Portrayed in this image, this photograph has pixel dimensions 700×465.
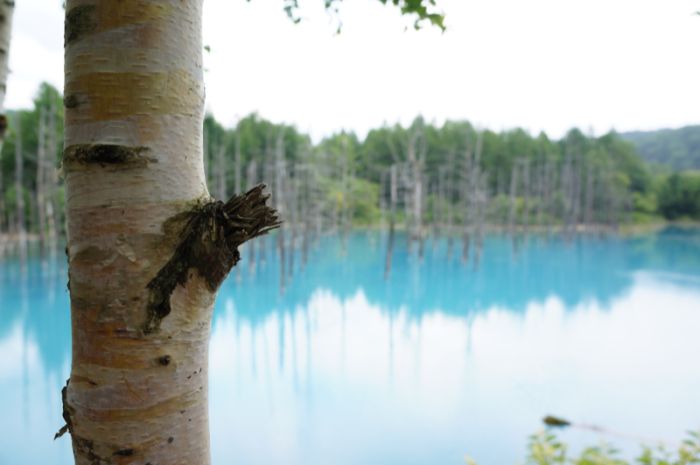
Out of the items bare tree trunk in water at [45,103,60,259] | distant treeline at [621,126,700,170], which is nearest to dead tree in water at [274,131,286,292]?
bare tree trunk in water at [45,103,60,259]

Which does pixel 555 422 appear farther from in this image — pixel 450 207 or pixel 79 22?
pixel 450 207

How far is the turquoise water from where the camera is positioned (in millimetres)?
5836

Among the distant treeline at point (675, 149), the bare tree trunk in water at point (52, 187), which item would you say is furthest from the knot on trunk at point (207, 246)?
the distant treeline at point (675, 149)

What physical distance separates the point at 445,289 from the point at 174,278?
15337 mm

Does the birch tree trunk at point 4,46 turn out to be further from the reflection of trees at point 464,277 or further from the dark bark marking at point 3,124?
the reflection of trees at point 464,277

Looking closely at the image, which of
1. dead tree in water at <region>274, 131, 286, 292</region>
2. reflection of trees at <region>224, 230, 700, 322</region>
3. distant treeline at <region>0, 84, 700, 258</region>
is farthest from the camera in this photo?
distant treeline at <region>0, 84, 700, 258</region>

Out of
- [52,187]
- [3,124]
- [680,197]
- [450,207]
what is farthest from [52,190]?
[680,197]

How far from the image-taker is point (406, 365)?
827 cm

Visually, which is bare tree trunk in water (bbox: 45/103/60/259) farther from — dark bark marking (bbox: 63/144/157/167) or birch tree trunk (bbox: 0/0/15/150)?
dark bark marking (bbox: 63/144/157/167)

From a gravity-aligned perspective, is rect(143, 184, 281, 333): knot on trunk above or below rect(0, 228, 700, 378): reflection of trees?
above

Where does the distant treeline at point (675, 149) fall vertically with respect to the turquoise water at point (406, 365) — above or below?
above

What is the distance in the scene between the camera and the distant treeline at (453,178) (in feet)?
83.1

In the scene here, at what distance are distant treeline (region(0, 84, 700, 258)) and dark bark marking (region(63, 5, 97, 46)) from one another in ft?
69.7

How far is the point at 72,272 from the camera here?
1.68 ft
